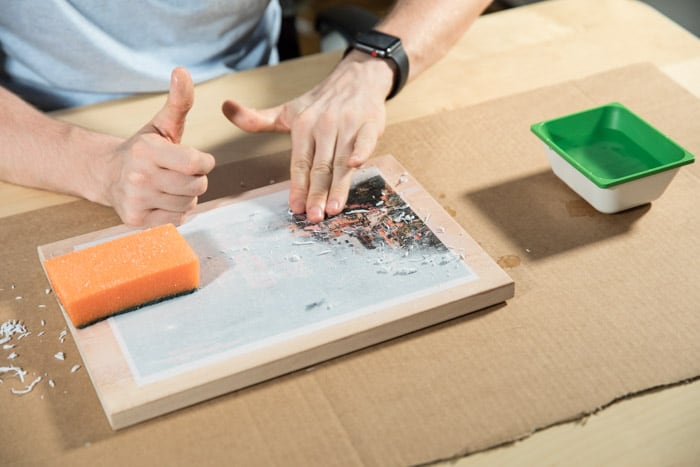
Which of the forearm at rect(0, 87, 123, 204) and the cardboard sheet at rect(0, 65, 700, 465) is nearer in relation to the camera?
the cardboard sheet at rect(0, 65, 700, 465)

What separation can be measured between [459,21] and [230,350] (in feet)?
2.58

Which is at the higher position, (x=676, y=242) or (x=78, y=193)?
(x=676, y=242)

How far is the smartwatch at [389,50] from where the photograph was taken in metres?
1.28

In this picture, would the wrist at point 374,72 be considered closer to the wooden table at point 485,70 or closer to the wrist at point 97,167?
the wooden table at point 485,70

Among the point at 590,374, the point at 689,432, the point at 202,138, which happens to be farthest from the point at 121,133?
the point at 689,432

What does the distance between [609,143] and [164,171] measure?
604 mm

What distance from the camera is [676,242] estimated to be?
100 centimetres

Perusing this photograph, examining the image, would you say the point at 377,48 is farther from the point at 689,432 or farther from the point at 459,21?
the point at 689,432

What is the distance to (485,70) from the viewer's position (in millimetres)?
1372

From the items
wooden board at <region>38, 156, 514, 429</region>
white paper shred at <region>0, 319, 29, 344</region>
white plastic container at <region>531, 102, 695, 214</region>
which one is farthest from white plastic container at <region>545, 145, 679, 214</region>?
white paper shred at <region>0, 319, 29, 344</region>

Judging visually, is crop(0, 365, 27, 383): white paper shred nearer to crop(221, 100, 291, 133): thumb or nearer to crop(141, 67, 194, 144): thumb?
crop(141, 67, 194, 144): thumb

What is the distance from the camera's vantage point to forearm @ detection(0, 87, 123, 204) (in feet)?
3.61

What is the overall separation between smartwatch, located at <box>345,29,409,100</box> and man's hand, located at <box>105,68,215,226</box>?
375 millimetres

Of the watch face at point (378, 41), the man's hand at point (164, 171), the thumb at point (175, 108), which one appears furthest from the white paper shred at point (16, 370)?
the watch face at point (378, 41)
